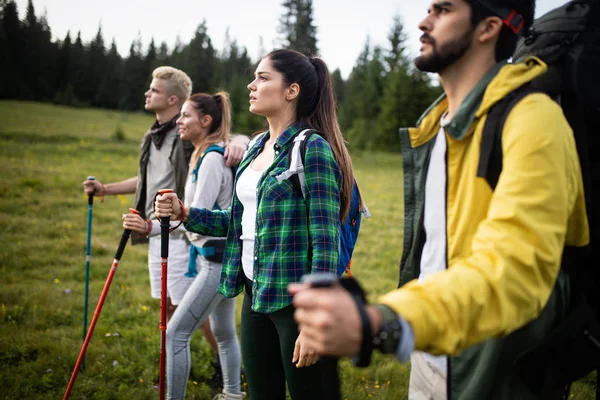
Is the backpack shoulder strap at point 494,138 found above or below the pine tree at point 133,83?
below

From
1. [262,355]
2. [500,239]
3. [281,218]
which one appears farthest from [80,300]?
[500,239]

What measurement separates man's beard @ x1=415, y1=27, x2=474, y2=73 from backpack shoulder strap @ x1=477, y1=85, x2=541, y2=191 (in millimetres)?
332

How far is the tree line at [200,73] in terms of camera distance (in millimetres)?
47125

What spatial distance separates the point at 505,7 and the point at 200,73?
3053 inches

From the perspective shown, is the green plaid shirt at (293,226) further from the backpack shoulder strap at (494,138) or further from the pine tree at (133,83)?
the pine tree at (133,83)

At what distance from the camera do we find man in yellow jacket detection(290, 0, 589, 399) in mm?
1257

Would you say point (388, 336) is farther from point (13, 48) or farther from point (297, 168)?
point (13, 48)

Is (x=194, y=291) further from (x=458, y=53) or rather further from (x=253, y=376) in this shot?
(x=458, y=53)

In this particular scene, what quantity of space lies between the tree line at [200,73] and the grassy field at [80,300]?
24.6m

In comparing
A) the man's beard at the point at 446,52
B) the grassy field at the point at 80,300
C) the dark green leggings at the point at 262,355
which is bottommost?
the grassy field at the point at 80,300

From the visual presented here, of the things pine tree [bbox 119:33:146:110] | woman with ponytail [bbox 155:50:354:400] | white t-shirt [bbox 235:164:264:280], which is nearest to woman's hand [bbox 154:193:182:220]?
woman with ponytail [bbox 155:50:354:400]

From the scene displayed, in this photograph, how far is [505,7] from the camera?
6.11 ft

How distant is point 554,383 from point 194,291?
2.96 meters

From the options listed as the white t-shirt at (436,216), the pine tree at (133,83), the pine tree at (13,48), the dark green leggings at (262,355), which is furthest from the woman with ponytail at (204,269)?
the pine tree at (133,83)
